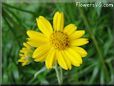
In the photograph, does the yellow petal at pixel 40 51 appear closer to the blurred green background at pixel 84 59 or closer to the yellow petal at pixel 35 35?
the yellow petal at pixel 35 35

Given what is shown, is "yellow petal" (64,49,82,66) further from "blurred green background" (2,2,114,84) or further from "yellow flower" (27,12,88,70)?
"blurred green background" (2,2,114,84)

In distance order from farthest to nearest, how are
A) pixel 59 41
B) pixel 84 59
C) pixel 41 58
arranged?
1. pixel 84 59
2. pixel 59 41
3. pixel 41 58

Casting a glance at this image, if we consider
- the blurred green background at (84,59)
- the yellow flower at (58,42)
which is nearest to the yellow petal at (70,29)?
the yellow flower at (58,42)

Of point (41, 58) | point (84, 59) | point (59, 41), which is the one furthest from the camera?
point (84, 59)

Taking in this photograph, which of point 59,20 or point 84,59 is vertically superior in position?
point 59,20

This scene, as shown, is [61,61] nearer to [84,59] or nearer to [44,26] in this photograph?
[44,26]

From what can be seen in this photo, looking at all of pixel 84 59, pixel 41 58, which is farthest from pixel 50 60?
pixel 84 59

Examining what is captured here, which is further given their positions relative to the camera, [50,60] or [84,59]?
[84,59]

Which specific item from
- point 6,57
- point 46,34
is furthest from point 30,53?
point 6,57
